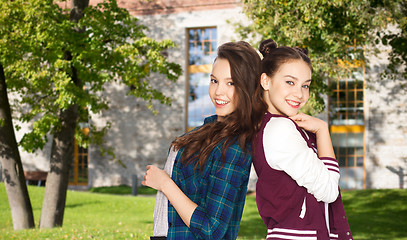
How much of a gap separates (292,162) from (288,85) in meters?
0.40

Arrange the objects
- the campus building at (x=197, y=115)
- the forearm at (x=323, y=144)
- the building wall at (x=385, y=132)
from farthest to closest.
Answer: the campus building at (x=197, y=115) → the building wall at (x=385, y=132) → the forearm at (x=323, y=144)

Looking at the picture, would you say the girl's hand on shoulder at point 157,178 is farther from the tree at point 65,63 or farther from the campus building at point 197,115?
the campus building at point 197,115

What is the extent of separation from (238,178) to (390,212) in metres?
15.0

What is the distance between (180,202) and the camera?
2.13 metres

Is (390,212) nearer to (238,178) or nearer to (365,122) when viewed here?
(365,122)

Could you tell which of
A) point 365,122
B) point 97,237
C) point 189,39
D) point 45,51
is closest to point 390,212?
point 365,122

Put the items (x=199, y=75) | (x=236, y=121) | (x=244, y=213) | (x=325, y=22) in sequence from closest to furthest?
(x=236, y=121) < (x=325, y=22) < (x=244, y=213) < (x=199, y=75)

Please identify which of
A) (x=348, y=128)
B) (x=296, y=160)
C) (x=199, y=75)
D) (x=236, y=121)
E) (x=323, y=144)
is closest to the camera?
(x=296, y=160)

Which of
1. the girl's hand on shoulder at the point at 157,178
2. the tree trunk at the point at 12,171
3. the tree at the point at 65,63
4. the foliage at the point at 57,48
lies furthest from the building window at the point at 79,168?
the girl's hand on shoulder at the point at 157,178

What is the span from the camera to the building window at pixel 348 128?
2180cm

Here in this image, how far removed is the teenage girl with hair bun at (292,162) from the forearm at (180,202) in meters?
0.37

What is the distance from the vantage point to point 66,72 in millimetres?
10617

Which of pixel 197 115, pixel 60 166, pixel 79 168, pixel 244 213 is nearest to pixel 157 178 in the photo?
pixel 60 166

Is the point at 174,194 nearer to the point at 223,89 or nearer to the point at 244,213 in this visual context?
the point at 223,89
